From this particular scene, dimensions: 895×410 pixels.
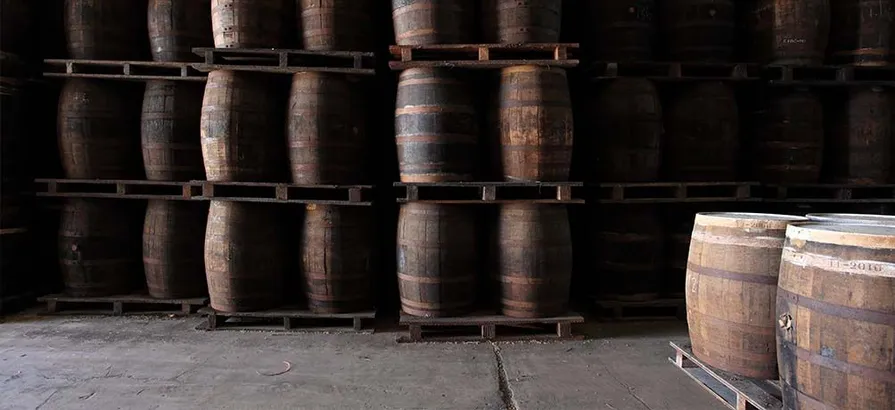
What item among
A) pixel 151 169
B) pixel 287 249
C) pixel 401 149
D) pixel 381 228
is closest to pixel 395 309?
pixel 381 228

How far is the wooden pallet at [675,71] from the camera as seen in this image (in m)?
5.69

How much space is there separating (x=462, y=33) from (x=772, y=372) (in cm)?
391

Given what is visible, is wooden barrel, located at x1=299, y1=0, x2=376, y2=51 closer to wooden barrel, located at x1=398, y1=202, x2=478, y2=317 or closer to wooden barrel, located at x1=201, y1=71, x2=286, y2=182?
wooden barrel, located at x1=201, y1=71, x2=286, y2=182

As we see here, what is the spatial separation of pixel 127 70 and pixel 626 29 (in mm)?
5720

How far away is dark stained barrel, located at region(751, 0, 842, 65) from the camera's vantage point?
19.2ft

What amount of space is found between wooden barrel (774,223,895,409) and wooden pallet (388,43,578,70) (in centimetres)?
281

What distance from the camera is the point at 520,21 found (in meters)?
5.00

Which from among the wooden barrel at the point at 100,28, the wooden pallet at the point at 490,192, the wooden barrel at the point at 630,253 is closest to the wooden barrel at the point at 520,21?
the wooden pallet at the point at 490,192

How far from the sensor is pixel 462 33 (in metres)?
5.16

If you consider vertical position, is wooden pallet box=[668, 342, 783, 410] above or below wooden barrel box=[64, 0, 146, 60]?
below

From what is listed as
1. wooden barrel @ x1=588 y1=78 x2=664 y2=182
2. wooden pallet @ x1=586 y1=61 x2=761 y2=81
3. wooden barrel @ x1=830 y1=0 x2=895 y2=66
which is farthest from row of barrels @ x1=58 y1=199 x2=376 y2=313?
wooden barrel @ x1=830 y1=0 x2=895 y2=66

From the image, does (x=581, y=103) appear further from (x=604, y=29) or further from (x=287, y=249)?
(x=287, y=249)

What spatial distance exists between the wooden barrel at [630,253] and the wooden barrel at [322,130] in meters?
2.96

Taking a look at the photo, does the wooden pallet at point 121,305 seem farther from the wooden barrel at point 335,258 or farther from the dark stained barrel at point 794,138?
the dark stained barrel at point 794,138
